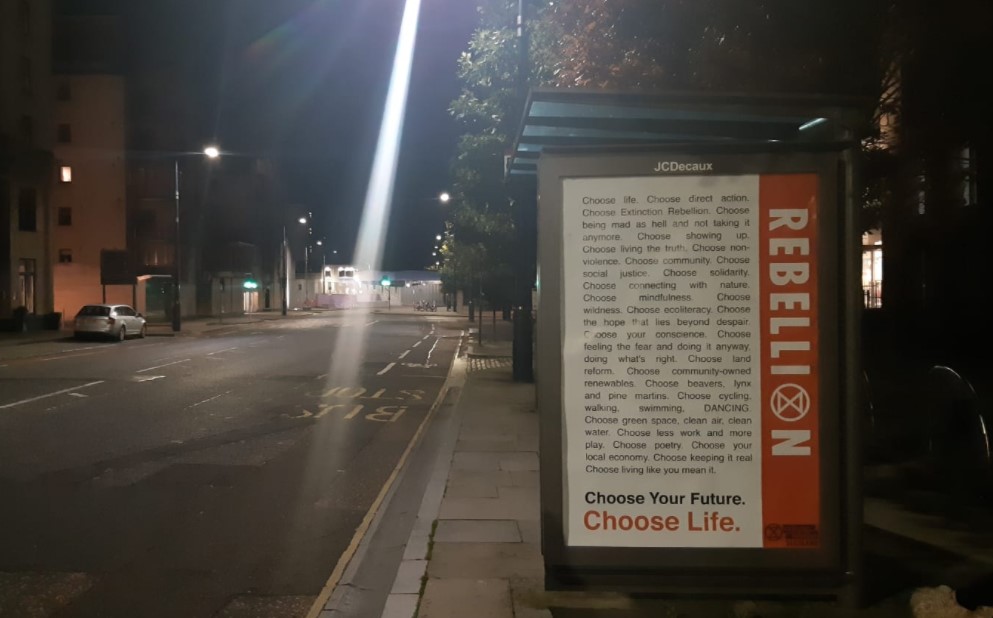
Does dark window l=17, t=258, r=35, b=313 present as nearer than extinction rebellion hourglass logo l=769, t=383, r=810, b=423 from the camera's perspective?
No

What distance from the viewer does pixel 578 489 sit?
4883 mm

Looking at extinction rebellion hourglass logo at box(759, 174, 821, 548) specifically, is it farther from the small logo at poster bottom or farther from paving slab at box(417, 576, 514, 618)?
paving slab at box(417, 576, 514, 618)

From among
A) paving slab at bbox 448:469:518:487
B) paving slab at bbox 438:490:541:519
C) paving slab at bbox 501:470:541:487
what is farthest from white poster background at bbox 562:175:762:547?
paving slab at bbox 448:469:518:487

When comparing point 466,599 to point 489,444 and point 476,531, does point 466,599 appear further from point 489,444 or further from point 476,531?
point 489,444

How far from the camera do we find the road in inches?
233

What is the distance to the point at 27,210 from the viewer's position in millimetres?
40812

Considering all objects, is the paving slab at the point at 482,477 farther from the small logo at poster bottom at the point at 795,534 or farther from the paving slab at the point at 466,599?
the small logo at poster bottom at the point at 795,534

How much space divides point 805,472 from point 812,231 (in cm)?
137

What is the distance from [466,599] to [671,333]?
213cm

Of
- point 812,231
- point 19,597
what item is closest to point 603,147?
point 812,231

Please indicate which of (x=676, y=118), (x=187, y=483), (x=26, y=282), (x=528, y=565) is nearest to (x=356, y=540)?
(x=528, y=565)

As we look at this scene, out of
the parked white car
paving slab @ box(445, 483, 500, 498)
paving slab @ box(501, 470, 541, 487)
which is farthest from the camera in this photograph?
the parked white car

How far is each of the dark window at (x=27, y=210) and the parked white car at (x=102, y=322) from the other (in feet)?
30.7

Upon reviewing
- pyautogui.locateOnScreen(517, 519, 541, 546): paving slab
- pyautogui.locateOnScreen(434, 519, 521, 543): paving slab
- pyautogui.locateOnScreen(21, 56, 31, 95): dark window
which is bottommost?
pyautogui.locateOnScreen(517, 519, 541, 546): paving slab
